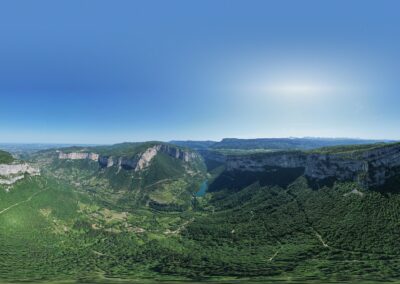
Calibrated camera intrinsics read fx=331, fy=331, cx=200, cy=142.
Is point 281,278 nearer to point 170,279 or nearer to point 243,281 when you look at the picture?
point 243,281

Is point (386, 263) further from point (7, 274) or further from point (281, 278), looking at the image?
Answer: point (7, 274)

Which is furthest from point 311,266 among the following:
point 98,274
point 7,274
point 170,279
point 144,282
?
point 7,274

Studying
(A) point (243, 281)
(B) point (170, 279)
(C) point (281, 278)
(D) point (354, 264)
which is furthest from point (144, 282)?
(D) point (354, 264)

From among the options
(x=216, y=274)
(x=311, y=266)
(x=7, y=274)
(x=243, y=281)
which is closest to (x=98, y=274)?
(x=7, y=274)

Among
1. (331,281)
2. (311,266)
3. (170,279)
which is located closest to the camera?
(331,281)

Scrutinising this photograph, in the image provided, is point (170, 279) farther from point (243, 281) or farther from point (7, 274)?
point (7, 274)

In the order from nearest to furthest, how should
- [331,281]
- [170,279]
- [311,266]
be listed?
[331,281] < [170,279] < [311,266]

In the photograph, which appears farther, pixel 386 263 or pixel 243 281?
pixel 386 263

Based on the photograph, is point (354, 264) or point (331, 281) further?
point (354, 264)
